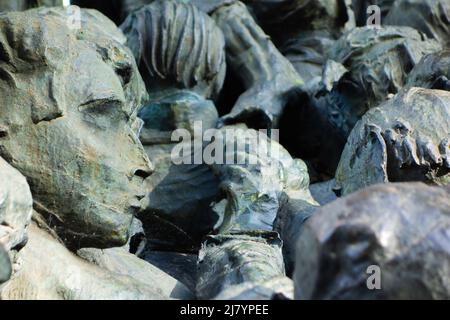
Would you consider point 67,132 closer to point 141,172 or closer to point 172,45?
point 141,172

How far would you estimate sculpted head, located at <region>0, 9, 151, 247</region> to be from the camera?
3492 millimetres

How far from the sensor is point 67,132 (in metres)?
3.54

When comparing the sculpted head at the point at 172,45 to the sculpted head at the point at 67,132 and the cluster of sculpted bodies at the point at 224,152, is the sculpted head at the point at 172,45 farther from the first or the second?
the sculpted head at the point at 67,132

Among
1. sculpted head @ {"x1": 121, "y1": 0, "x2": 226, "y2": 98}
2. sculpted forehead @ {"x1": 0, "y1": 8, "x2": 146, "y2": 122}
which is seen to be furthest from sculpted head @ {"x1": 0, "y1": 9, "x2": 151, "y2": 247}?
sculpted head @ {"x1": 121, "y1": 0, "x2": 226, "y2": 98}

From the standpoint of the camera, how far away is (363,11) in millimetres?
6590

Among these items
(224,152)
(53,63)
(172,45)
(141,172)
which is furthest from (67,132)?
(172,45)

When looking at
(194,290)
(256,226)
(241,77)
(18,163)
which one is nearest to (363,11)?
(241,77)

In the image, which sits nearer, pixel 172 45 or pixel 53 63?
pixel 53 63

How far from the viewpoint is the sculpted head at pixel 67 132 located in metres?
3.49

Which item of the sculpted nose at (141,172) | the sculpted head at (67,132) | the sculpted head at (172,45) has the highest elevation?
the sculpted head at (67,132)

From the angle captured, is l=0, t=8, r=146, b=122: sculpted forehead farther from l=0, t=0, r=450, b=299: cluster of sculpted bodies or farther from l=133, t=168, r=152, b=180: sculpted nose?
l=133, t=168, r=152, b=180: sculpted nose

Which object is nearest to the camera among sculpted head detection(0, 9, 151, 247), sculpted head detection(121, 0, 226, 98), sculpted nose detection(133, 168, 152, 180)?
sculpted head detection(0, 9, 151, 247)

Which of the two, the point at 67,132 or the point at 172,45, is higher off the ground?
the point at 67,132

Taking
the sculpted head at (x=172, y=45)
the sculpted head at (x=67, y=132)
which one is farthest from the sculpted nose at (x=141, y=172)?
the sculpted head at (x=172, y=45)
